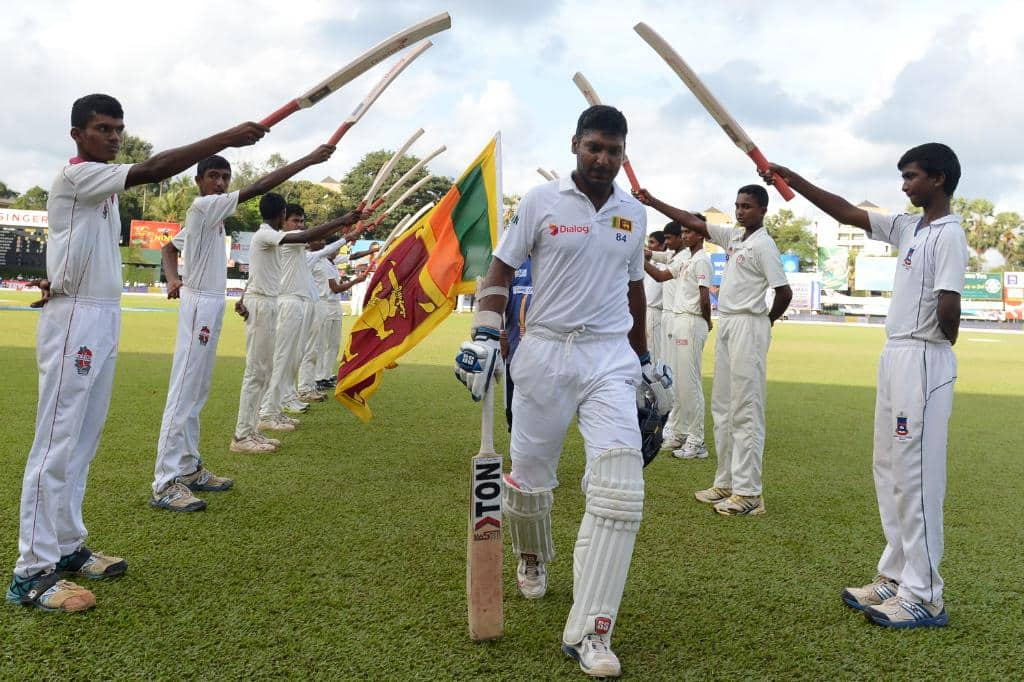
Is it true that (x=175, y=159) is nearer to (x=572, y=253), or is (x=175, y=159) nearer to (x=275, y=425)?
(x=572, y=253)

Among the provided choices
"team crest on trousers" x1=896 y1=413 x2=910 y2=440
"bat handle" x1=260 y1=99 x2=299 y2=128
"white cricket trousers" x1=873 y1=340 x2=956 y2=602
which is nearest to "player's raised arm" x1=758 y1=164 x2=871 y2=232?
"white cricket trousers" x1=873 y1=340 x2=956 y2=602

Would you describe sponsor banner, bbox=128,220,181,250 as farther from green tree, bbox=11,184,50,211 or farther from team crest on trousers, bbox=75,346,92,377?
team crest on trousers, bbox=75,346,92,377

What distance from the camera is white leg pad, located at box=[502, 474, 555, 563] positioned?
13.7ft

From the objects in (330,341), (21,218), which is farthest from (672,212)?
(21,218)

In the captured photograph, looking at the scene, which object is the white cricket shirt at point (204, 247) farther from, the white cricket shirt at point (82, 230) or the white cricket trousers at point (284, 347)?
the white cricket trousers at point (284, 347)

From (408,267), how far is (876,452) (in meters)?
3.55

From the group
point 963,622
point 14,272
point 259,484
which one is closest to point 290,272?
point 259,484

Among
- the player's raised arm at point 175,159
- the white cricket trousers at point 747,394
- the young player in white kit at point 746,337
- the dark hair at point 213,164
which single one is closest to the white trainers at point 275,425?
the dark hair at point 213,164

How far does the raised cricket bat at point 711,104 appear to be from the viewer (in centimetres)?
470

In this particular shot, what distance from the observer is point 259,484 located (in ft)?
21.5

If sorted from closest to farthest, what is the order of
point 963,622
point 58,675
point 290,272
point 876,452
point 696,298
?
point 58,675 < point 963,622 < point 876,452 < point 696,298 < point 290,272

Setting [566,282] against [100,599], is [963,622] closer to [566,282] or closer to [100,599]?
[566,282]

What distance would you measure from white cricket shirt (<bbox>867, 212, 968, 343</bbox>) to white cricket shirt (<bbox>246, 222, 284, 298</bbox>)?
5651mm

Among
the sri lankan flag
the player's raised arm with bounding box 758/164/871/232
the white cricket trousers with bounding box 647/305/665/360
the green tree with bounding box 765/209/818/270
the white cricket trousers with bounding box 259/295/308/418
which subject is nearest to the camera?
the player's raised arm with bounding box 758/164/871/232
